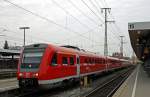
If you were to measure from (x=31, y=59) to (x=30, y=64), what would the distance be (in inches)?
14.0

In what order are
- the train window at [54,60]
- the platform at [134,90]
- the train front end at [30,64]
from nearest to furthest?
1. the train front end at [30,64]
2. the train window at [54,60]
3. the platform at [134,90]

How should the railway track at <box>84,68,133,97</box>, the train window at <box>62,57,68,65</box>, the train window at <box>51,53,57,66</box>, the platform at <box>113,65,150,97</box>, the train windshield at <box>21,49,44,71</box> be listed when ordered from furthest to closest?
the train window at <box>62,57,68,65</box> → the railway track at <box>84,68,133,97</box> → the platform at <box>113,65,150,97</box> → the train window at <box>51,53,57,66</box> → the train windshield at <box>21,49,44,71</box>

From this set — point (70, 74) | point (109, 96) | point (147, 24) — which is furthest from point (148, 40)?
point (109, 96)

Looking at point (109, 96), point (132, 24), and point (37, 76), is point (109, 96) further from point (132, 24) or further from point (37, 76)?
point (132, 24)

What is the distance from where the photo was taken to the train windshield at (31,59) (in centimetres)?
1852

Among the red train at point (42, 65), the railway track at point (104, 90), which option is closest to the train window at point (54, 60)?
the red train at point (42, 65)

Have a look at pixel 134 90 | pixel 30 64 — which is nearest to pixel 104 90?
pixel 134 90

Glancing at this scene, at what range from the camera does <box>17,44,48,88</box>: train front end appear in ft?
59.4

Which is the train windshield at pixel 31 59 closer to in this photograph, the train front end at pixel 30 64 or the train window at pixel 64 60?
the train front end at pixel 30 64

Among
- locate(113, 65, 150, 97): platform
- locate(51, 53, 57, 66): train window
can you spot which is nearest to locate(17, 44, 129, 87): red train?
locate(51, 53, 57, 66): train window

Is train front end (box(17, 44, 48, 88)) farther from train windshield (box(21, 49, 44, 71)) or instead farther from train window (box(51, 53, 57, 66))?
train window (box(51, 53, 57, 66))

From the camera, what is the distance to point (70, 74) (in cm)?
2269

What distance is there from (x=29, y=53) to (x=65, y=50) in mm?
3543

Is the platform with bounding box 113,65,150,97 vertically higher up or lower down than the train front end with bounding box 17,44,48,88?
lower down
